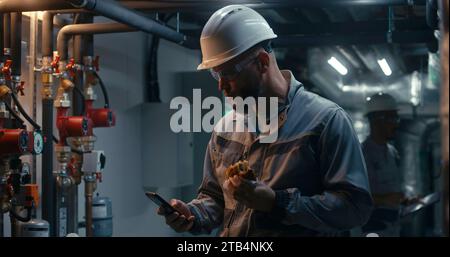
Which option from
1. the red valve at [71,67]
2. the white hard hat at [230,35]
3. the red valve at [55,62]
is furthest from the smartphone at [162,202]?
the red valve at [71,67]

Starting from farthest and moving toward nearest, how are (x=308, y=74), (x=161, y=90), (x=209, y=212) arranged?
(x=308, y=74)
(x=161, y=90)
(x=209, y=212)

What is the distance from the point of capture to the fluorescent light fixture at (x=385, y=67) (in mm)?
6026

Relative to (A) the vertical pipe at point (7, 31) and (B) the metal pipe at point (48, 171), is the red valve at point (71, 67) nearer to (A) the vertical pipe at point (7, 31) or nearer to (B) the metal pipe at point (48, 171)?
(B) the metal pipe at point (48, 171)

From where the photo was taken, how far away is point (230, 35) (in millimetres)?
1755

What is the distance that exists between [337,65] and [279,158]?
437cm

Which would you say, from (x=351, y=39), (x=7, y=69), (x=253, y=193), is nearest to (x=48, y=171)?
(x=7, y=69)

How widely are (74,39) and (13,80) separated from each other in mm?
677

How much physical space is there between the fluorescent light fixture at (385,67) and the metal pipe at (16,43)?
393 cm

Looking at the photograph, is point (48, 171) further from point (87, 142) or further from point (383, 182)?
point (383, 182)

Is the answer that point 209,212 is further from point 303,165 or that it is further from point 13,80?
point 13,80

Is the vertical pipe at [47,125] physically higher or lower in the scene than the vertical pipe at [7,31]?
lower

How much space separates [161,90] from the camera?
15.4ft

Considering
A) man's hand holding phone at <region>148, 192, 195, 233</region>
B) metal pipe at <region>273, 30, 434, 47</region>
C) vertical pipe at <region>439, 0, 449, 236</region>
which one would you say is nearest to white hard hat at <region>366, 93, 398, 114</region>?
metal pipe at <region>273, 30, 434, 47</region>
